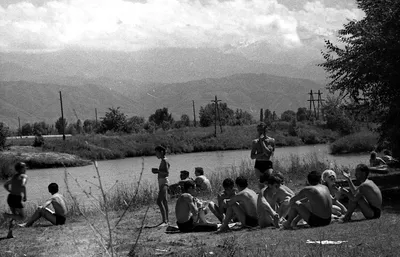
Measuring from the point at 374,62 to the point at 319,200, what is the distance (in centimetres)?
658

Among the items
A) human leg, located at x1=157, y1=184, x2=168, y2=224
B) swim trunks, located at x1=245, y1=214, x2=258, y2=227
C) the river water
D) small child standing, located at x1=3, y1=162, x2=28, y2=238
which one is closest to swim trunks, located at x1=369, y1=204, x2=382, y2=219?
swim trunks, located at x1=245, y1=214, x2=258, y2=227

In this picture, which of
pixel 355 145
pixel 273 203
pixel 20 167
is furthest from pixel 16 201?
pixel 355 145

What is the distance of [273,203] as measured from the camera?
41.4 ft

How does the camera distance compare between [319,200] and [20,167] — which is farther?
[20,167]

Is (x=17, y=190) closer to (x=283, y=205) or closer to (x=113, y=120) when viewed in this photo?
(x=283, y=205)

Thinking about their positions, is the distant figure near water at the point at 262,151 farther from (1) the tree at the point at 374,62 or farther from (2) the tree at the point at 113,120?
(2) the tree at the point at 113,120

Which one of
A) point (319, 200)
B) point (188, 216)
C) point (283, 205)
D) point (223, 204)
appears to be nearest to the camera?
point (319, 200)

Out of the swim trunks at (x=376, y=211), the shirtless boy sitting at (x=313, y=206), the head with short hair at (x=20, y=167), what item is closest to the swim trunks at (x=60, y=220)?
the head with short hair at (x=20, y=167)

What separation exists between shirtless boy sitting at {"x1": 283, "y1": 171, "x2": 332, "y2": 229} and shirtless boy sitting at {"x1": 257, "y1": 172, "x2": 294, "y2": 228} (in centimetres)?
42

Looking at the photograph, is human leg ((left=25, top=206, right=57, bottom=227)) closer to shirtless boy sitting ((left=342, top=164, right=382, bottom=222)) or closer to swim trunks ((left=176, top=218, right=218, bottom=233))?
swim trunks ((left=176, top=218, right=218, bottom=233))

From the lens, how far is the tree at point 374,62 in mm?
16047

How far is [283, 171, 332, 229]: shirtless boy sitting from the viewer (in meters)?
11.1

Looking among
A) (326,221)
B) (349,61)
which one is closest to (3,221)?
(326,221)

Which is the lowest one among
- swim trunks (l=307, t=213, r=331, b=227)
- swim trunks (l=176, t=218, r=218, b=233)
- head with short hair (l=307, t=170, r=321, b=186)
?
swim trunks (l=176, t=218, r=218, b=233)
